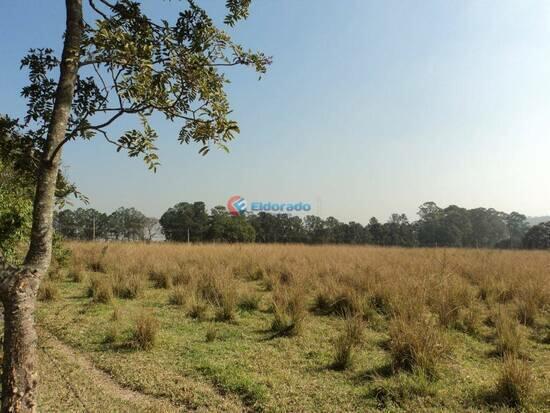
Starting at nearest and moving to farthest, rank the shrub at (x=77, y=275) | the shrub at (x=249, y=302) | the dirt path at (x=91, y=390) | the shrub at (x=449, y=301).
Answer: the dirt path at (x=91, y=390) → the shrub at (x=449, y=301) → the shrub at (x=249, y=302) → the shrub at (x=77, y=275)

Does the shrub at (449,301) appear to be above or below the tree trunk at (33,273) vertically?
below

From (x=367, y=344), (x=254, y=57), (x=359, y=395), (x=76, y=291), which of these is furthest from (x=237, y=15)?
(x=76, y=291)

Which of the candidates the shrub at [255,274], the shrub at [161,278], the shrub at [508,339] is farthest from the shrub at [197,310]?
the shrub at [508,339]

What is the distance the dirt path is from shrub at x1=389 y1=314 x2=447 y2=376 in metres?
2.09

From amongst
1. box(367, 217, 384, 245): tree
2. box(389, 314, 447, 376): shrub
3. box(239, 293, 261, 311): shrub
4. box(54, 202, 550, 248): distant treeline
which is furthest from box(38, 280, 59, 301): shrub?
box(367, 217, 384, 245): tree

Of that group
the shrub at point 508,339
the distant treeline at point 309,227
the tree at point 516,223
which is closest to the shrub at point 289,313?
the shrub at point 508,339

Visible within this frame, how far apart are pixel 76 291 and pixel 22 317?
6796 millimetres

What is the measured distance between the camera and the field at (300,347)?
324 cm

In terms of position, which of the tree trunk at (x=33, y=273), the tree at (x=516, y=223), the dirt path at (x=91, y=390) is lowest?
the dirt path at (x=91, y=390)

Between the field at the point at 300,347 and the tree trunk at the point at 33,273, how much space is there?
55.2 inches

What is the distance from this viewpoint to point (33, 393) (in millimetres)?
1905

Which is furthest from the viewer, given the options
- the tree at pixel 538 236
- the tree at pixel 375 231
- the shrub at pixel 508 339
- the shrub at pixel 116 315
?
the tree at pixel 375 231

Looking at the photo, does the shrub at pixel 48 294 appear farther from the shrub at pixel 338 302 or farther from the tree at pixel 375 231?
the tree at pixel 375 231

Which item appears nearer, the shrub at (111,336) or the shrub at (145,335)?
the shrub at (145,335)
